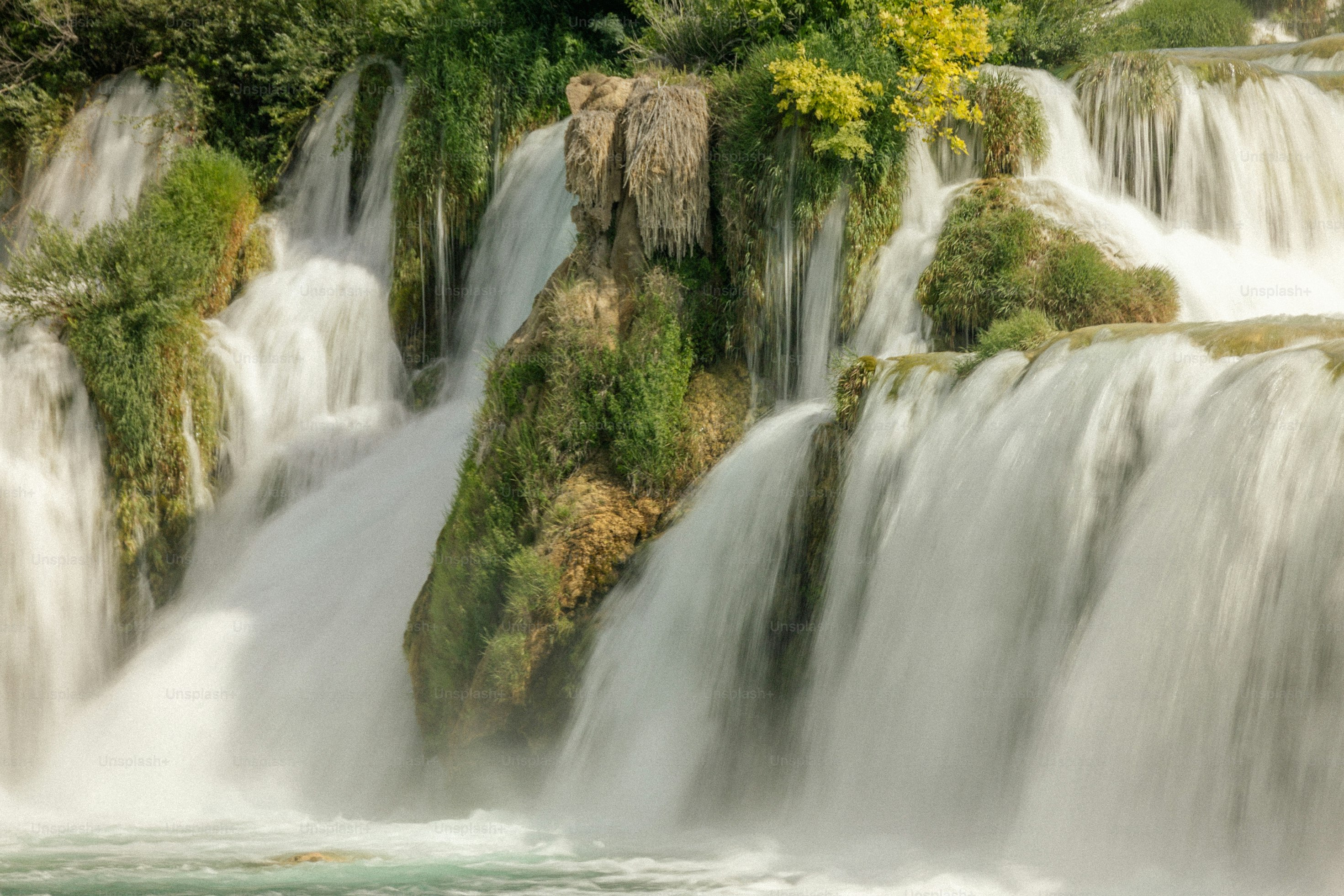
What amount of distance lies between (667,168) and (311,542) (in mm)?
5390

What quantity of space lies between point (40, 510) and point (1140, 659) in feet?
37.0

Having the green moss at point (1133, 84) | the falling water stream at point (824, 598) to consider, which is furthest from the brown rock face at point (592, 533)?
the green moss at point (1133, 84)

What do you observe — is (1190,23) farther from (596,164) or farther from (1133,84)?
(596,164)

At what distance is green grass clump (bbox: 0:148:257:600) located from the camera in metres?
13.7

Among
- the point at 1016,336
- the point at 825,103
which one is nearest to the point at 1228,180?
the point at 825,103

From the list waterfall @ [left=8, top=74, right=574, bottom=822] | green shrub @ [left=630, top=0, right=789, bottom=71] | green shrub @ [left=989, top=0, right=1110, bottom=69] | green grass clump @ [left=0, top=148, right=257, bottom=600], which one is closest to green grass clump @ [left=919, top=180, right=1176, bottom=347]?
green shrub @ [left=630, top=0, right=789, bottom=71]

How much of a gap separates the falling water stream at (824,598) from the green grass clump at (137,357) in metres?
0.31

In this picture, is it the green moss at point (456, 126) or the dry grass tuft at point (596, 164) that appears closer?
the dry grass tuft at point (596, 164)

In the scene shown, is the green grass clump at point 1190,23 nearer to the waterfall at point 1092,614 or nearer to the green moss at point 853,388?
the green moss at point 853,388

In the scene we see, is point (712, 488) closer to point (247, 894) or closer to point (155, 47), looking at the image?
point (247, 894)

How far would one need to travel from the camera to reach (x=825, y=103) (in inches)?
428

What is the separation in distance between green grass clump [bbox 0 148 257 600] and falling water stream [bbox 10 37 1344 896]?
31 cm

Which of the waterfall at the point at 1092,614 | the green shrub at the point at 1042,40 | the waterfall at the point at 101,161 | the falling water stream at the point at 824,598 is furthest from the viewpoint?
the waterfall at the point at 101,161

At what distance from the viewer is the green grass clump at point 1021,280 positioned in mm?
9930
